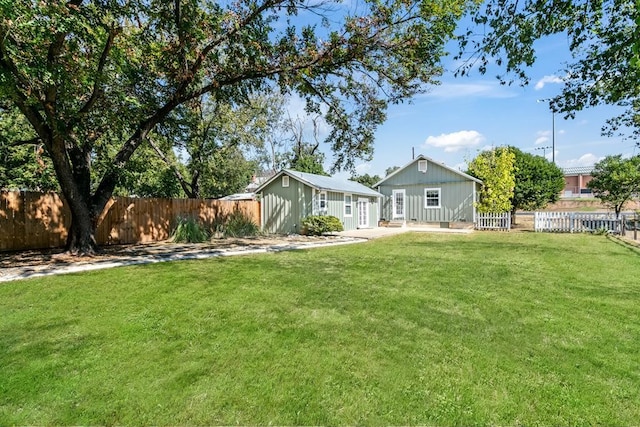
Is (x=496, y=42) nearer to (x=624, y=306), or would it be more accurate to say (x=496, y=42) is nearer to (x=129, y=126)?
(x=624, y=306)

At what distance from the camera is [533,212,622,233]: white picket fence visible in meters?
16.4

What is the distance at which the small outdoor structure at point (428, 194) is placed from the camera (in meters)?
20.2

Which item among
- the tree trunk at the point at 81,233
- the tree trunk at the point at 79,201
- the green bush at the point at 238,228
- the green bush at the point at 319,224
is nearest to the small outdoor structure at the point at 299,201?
the green bush at the point at 319,224

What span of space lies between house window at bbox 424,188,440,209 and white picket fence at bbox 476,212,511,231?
2.60 metres

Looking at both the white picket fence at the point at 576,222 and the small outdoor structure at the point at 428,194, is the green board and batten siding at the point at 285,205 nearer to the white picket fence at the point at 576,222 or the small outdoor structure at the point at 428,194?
the small outdoor structure at the point at 428,194

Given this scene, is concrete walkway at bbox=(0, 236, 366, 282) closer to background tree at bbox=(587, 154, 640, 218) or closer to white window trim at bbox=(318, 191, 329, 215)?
white window trim at bbox=(318, 191, 329, 215)

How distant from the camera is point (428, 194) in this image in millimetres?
21562

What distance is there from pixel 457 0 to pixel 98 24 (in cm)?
729

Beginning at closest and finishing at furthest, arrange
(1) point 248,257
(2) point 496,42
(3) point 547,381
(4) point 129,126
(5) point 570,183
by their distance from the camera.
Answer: (3) point 547,381
(2) point 496,42
(1) point 248,257
(4) point 129,126
(5) point 570,183

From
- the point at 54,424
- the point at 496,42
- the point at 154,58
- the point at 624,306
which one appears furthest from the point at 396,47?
the point at 54,424

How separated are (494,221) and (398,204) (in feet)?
19.5

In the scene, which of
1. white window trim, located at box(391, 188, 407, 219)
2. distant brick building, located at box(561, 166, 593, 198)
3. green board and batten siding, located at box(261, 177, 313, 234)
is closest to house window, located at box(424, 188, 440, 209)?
white window trim, located at box(391, 188, 407, 219)

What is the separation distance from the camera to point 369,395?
2643 mm

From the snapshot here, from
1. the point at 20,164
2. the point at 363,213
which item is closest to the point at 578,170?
the point at 363,213
